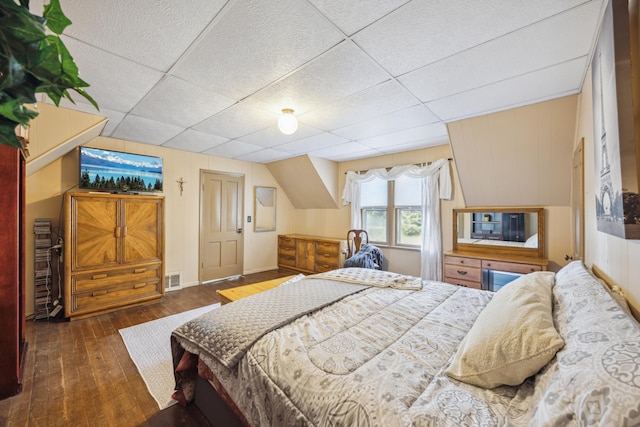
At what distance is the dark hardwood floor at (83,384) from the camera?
66.4 inches

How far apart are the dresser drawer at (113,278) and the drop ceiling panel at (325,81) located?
278cm

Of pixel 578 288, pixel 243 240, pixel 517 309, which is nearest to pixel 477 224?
pixel 578 288

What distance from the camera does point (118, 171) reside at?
12.1 ft

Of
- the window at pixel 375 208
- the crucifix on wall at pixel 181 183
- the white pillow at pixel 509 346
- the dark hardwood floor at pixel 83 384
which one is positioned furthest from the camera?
the window at pixel 375 208

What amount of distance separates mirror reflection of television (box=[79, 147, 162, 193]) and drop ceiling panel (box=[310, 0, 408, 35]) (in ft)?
11.9

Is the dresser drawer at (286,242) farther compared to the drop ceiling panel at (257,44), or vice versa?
the dresser drawer at (286,242)

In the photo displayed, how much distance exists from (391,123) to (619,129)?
224cm

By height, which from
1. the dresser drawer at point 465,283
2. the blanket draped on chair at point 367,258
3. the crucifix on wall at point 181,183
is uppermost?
the crucifix on wall at point 181,183

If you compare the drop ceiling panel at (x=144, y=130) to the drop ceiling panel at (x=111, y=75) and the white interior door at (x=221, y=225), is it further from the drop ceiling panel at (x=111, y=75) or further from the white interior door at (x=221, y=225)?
the white interior door at (x=221, y=225)

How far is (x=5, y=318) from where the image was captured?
72.6 inches

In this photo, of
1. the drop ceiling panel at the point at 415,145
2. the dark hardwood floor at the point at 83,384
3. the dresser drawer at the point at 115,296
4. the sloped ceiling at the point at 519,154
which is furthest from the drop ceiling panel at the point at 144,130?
the sloped ceiling at the point at 519,154

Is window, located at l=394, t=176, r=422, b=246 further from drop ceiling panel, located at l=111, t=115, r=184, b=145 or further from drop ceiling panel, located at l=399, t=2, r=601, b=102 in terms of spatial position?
drop ceiling panel, located at l=111, t=115, r=184, b=145

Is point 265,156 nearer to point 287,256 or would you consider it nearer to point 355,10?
point 287,256

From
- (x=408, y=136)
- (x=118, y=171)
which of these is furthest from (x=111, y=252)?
(x=408, y=136)
